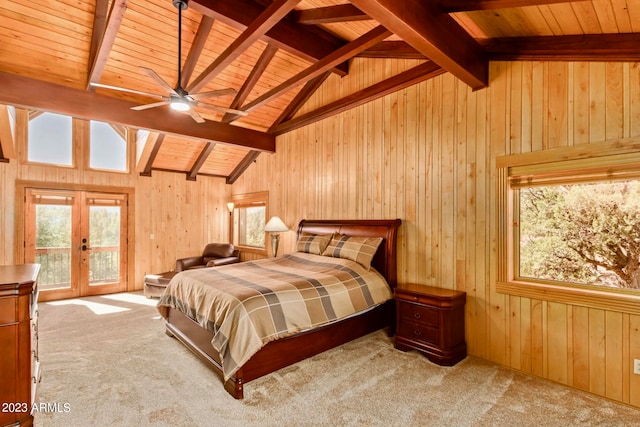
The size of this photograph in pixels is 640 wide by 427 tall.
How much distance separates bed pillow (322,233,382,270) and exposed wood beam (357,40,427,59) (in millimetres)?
2268

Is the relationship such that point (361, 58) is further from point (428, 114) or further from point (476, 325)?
point (476, 325)

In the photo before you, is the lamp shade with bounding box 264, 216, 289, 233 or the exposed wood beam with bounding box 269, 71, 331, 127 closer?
the exposed wood beam with bounding box 269, 71, 331, 127

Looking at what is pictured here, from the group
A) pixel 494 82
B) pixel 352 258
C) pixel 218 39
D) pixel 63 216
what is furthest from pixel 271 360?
pixel 63 216

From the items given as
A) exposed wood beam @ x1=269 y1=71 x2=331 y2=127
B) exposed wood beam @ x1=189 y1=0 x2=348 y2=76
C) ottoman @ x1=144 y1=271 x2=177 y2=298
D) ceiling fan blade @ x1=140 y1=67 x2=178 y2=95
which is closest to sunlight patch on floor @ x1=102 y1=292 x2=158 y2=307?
ottoman @ x1=144 y1=271 x2=177 y2=298

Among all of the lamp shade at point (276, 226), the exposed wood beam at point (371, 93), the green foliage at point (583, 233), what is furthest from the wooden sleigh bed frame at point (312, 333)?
the exposed wood beam at point (371, 93)

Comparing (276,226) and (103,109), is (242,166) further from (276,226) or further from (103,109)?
(103,109)

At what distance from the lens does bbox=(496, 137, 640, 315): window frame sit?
7.64 feet

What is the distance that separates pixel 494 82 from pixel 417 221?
163cm

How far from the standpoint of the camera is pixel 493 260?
3.01m

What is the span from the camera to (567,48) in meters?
2.56

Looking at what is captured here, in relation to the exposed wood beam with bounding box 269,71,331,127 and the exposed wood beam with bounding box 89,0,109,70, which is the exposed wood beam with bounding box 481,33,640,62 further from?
the exposed wood beam with bounding box 89,0,109,70

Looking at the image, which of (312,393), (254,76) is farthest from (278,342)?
(254,76)

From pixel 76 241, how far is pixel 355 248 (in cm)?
521

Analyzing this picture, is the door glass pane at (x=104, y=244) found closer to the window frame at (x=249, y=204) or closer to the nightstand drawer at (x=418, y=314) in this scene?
the window frame at (x=249, y=204)
